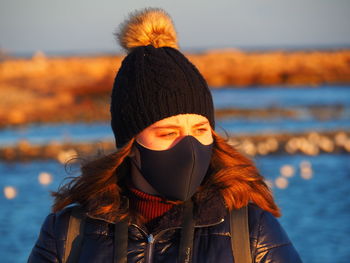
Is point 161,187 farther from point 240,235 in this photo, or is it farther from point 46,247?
point 46,247

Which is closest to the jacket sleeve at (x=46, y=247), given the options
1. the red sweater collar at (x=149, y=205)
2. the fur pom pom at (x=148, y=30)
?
the red sweater collar at (x=149, y=205)

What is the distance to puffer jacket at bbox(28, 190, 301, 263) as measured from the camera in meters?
2.27

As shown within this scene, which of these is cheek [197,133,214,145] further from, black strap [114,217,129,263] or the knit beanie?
black strap [114,217,129,263]

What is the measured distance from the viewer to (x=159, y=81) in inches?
100

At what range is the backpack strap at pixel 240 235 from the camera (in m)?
2.24

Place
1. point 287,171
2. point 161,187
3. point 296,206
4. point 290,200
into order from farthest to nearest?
point 287,171 → point 290,200 → point 296,206 → point 161,187

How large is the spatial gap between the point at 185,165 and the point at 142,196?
27cm

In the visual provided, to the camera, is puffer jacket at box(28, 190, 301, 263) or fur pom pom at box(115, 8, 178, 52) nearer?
puffer jacket at box(28, 190, 301, 263)

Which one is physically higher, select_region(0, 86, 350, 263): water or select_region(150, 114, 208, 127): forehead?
select_region(150, 114, 208, 127): forehead

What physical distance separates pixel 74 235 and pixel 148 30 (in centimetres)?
93

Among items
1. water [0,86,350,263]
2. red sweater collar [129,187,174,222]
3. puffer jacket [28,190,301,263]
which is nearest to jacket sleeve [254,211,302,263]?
puffer jacket [28,190,301,263]

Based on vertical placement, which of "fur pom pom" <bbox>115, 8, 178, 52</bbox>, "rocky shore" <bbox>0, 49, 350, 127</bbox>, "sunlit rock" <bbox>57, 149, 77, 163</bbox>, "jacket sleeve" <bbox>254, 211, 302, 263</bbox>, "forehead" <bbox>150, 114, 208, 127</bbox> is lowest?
"rocky shore" <bbox>0, 49, 350, 127</bbox>

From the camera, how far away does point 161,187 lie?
250 cm

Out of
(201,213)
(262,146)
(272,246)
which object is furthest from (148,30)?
(262,146)
